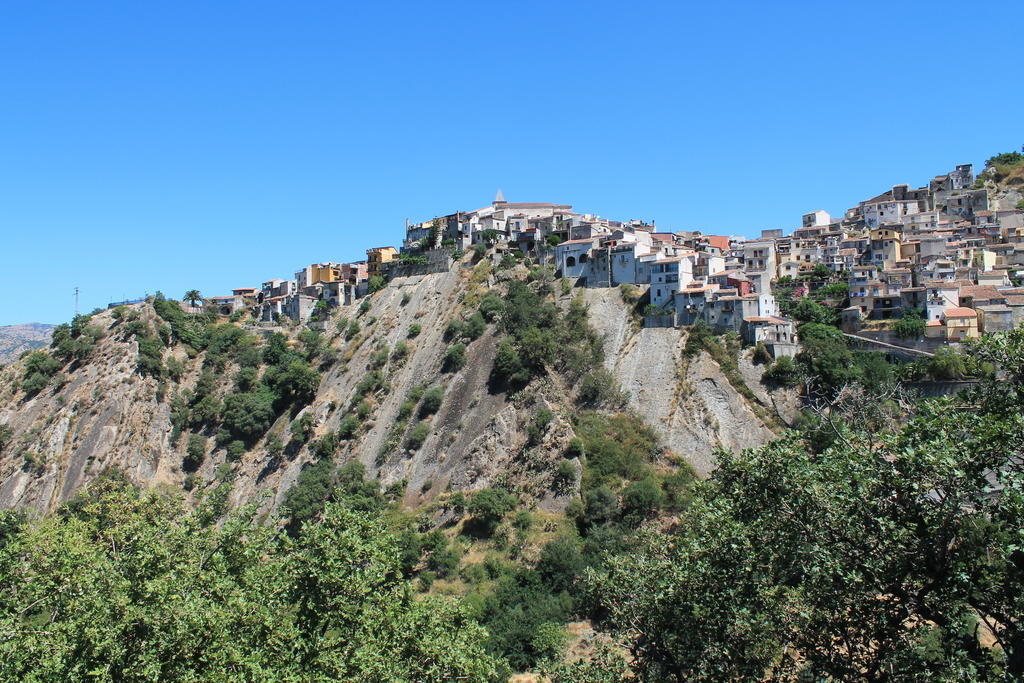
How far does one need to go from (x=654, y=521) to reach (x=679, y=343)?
45.1ft

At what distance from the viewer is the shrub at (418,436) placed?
54.6 m

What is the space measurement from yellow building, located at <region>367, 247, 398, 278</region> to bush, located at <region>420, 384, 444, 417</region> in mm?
25292

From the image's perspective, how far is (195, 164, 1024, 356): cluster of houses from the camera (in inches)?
2055

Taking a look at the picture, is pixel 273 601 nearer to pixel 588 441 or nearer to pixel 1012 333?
pixel 1012 333

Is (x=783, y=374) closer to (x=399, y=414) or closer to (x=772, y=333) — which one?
(x=772, y=333)

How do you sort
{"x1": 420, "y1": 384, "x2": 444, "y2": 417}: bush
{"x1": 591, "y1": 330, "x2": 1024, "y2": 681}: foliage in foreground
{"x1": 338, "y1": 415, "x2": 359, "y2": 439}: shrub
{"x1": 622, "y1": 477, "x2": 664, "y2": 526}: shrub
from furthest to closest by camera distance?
{"x1": 338, "y1": 415, "x2": 359, "y2": 439}: shrub
{"x1": 420, "y1": 384, "x2": 444, "y2": 417}: bush
{"x1": 622, "y1": 477, "x2": 664, "y2": 526}: shrub
{"x1": 591, "y1": 330, "x2": 1024, "y2": 681}: foliage in foreground

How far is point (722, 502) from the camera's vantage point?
63.2 ft

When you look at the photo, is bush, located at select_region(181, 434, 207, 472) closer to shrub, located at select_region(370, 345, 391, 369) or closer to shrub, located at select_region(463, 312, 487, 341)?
shrub, located at select_region(370, 345, 391, 369)

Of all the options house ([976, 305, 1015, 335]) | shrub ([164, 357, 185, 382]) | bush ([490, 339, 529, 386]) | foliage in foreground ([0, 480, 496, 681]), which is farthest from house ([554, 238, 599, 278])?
foliage in foreground ([0, 480, 496, 681])

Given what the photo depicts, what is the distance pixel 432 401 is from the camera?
186 feet

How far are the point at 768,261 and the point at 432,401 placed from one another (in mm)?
26799

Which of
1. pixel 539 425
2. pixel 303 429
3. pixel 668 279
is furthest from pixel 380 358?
pixel 668 279

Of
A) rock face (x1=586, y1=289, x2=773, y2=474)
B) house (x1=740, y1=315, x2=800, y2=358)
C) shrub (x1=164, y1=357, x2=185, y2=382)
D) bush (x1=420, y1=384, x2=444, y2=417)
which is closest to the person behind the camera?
rock face (x1=586, y1=289, x2=773, y2=474)

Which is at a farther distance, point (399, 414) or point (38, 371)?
point (38, 371)
